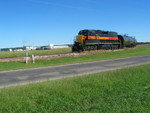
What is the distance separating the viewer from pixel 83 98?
25.3 feet

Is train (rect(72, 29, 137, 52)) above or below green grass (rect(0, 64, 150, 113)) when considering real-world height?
above

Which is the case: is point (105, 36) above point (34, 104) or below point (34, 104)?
above

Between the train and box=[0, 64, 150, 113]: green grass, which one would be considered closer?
box=[0, 64, 150, 113]: green grass

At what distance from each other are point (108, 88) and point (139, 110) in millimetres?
Result: 2785

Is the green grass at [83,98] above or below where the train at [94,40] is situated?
below

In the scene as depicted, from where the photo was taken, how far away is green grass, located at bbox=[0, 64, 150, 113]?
262 inches

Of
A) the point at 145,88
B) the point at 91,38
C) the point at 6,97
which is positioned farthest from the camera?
the point at 91,38

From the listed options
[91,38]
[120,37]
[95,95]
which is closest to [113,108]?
[95,95]

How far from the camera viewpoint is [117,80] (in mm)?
10391

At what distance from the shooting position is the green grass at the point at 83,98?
21.8 feet

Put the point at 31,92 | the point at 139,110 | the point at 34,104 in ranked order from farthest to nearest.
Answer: the point at 31,92 → the point at 34,104 → the point at 139,110

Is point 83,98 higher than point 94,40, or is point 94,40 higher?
point 94,40

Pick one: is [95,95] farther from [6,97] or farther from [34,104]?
[6,97]

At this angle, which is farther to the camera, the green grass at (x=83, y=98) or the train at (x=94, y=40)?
the train at (x=94, y=40)
